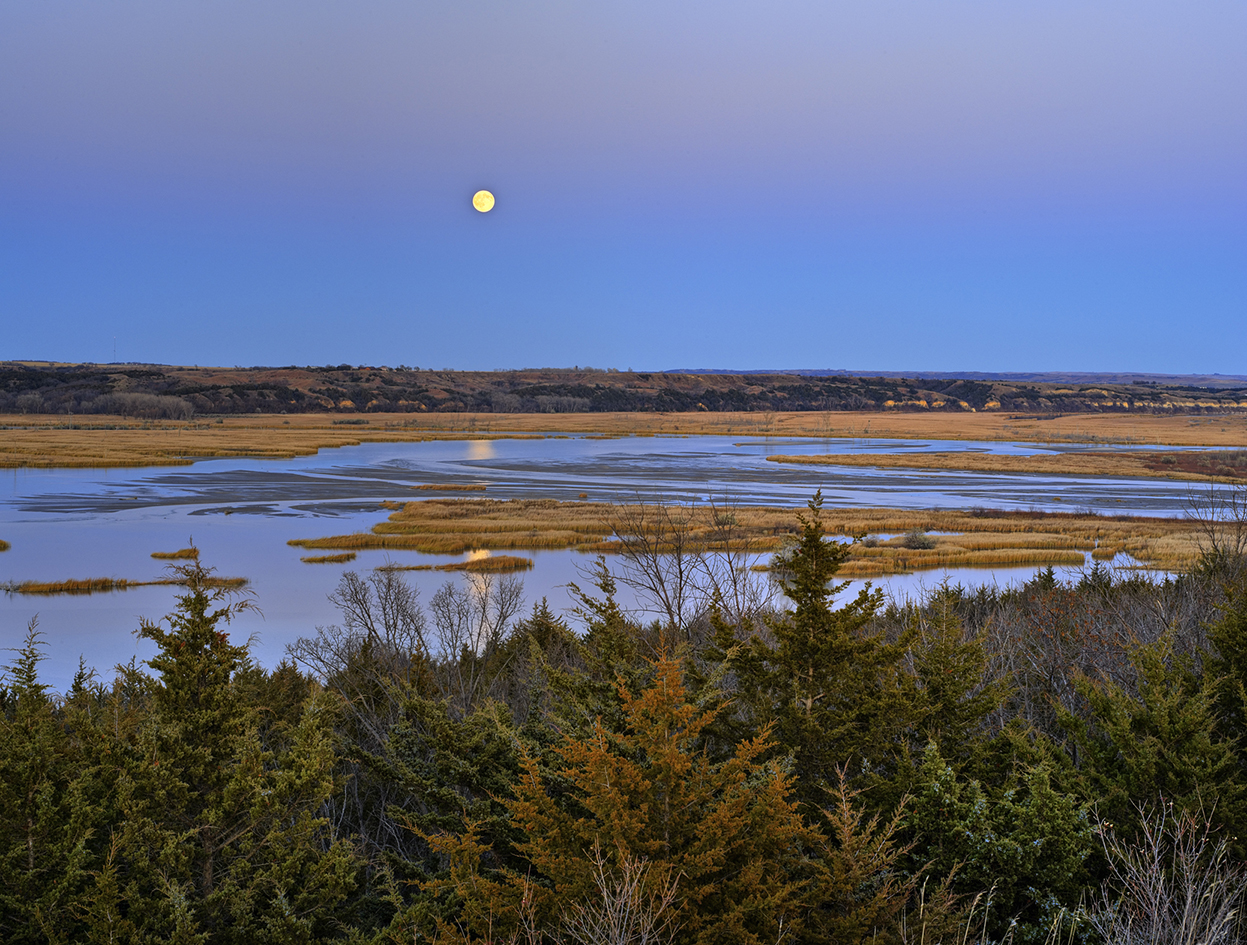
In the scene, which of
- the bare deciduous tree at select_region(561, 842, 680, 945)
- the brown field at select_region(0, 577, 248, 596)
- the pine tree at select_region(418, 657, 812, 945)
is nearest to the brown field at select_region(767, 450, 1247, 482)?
the brown field at select_region(0, 577, 248, 596)

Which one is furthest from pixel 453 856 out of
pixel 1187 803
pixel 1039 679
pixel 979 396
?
pixel 979 396

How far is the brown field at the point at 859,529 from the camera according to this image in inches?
1473

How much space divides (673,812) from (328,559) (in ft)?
107

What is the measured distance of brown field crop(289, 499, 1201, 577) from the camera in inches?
1473

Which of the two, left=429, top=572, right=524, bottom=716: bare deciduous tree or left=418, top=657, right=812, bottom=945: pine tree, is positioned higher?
left=418, top=657, right=812, bottom=945: pine tree

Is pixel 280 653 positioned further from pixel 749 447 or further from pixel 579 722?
pixel 749 447

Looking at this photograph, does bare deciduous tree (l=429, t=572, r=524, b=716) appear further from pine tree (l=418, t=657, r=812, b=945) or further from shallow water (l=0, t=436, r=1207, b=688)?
pine tree (l=418, t=657, r=812, b=945)

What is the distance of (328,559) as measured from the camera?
3594 cm

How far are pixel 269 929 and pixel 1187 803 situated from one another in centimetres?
611

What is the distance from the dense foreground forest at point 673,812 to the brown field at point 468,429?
6858cm

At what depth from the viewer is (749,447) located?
3937 inches

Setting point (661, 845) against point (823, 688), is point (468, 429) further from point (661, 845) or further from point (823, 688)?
point (661, 845)

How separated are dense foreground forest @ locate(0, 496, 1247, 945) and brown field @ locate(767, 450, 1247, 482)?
68.7 metres

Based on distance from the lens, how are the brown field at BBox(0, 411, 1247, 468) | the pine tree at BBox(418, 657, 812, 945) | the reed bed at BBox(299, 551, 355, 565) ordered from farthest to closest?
the brown field at BBox(0, 411, 1247, 468) → the reed bed at BBox(299, 551, 355, 565) → the pine tree at BBox(418, 657, 812, 945)
